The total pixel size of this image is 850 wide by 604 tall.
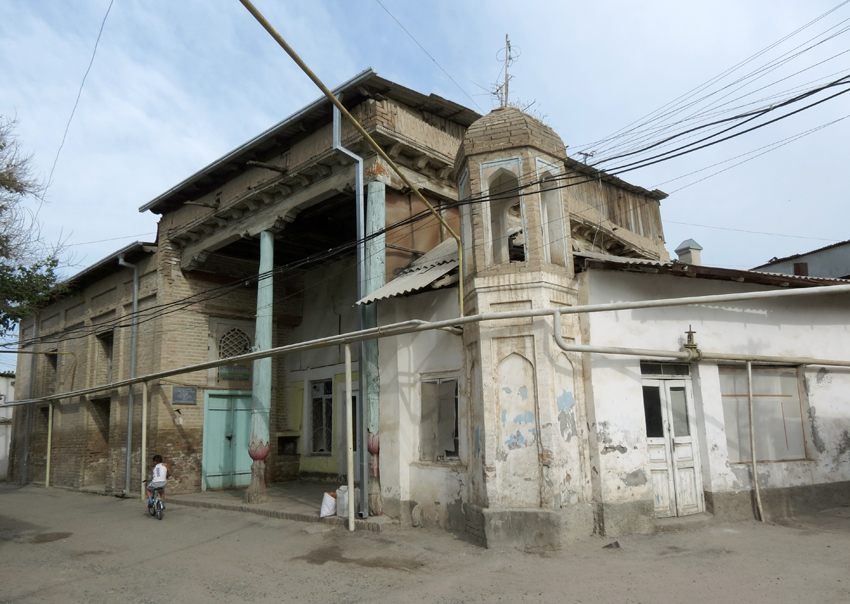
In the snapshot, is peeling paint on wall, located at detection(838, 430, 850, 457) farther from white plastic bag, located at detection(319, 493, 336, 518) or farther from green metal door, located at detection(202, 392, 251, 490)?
green metal door, located at detection(202, 392, 251, 490)

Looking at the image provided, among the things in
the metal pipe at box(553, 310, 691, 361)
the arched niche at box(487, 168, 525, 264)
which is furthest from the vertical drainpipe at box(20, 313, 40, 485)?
the metal pipe at box(553, 310, 691, 361)

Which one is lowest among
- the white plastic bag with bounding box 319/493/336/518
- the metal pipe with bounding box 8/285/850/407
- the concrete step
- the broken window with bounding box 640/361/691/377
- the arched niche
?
the concrete step

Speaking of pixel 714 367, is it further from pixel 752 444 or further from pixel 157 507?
pixel 157 507

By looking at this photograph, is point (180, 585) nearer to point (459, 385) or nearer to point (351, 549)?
point (351, 549)

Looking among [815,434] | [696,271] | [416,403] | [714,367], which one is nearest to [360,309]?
[416,403]

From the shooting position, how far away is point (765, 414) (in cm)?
920

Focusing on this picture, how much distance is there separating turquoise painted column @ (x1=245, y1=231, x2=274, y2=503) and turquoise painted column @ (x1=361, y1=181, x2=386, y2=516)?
2.87 meters

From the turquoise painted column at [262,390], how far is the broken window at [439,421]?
3715 millimetres

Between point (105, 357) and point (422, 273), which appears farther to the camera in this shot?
point (105, 357)

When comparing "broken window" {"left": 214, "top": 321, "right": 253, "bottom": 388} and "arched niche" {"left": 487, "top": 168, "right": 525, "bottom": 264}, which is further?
"broken window" {"left": 214, "top": 321, "right": 253, "bottom": 388}

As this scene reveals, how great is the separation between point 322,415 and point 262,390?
10.8 ft

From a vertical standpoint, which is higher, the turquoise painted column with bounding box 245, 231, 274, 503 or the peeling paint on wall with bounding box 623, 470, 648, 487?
the turquoise painted column with bounding box 245, 231, 274, 503

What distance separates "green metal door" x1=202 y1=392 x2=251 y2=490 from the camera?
1446 centimetres

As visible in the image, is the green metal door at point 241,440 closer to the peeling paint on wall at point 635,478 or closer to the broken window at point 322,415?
the broken window at point 322,415
